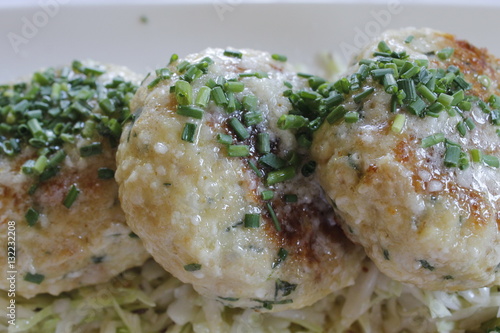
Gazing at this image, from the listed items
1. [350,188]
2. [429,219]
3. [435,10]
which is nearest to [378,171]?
[350,188]

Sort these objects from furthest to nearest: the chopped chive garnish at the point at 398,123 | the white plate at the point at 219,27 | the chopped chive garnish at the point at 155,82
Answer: the white plate at the point at 219,27 < the chopped chive garnish at the point at 155,82 < the chopped chive garnish at the point at 398,123

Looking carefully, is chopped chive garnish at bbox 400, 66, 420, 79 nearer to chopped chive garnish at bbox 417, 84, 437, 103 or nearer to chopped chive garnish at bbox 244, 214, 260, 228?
chopped chive garnish at bbox 417, 84, 437, 103

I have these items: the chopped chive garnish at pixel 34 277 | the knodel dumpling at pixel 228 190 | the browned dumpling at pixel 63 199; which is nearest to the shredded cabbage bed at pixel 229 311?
the browned dumpling at pixel 63 199

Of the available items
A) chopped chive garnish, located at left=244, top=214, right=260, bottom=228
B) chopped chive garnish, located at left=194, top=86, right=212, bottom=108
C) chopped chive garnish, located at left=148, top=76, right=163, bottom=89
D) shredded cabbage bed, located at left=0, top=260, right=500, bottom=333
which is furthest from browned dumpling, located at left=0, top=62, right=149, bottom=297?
chopped chive garnish, located at left=244, top=214, right=260, bottom=228

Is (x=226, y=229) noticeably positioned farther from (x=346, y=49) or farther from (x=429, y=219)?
(x=346, y=49)

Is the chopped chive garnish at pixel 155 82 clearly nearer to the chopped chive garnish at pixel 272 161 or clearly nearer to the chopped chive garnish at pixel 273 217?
the chopped chive garnish at pixel 272 161

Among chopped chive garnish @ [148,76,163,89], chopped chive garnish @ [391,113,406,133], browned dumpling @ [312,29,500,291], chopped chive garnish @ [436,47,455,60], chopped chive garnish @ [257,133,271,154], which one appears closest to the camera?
browned dumpling @ [312,29,500,291]
